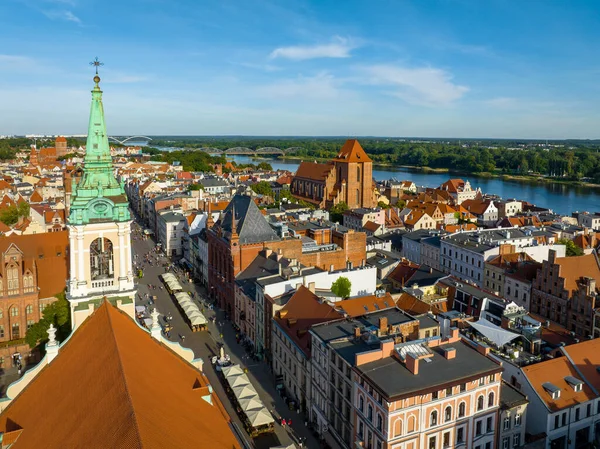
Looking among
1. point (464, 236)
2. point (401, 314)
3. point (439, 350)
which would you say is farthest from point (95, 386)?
Result: point (464, 236)

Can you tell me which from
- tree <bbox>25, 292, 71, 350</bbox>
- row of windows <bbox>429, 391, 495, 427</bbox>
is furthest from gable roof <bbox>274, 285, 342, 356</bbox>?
tree <bbox>25, 292, 71, 350</bbox>

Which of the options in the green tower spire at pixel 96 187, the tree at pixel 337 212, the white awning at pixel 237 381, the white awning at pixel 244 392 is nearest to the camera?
the green tower spire at pixel 96 187

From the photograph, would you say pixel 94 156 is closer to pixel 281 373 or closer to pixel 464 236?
pixel 281 373

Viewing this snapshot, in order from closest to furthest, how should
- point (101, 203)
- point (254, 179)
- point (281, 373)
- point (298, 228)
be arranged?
point (101, 203), point (281, 373), point (298, 228), point (254, 179)

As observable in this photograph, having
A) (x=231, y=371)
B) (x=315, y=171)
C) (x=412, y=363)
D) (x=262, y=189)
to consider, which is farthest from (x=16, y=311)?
(x=315, y=171)

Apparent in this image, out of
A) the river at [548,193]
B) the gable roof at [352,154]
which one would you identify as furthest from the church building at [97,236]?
the river at [548,193]

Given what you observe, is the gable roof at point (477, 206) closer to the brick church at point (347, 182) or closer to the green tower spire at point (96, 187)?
the brick church at point (347, 182)

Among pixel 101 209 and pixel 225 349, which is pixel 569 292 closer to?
pixel 225 349
